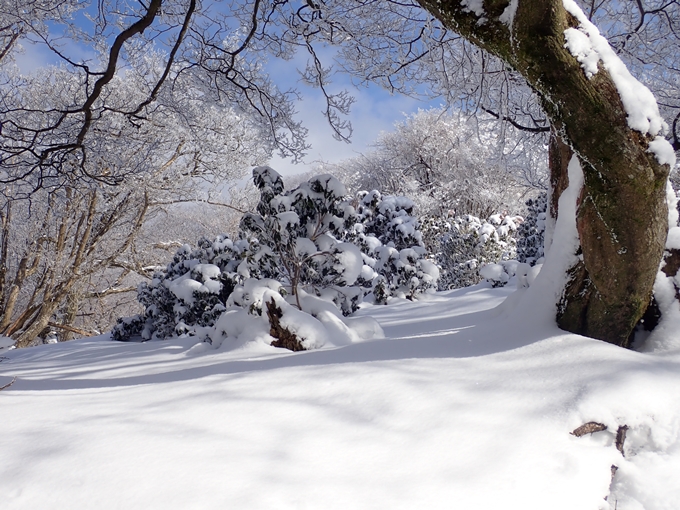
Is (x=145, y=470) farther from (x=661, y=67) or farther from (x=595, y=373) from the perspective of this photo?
(x=661, y=67)

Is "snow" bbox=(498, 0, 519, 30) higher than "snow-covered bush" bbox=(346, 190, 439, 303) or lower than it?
higher

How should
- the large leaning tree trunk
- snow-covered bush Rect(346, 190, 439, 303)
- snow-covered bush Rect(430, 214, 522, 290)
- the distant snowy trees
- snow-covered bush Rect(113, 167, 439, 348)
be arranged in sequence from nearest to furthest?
1. the large leaning tree trunk
2. snow-covered bush Rect(113, 167, 439, 348)
3. snow-covered bush Rect(346, 190, 439, 303)
4. snow-covered bush Rect(430, 214, 522, 290)
5. the distant snowy trees

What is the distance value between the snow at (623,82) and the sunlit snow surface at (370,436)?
1.03 metres


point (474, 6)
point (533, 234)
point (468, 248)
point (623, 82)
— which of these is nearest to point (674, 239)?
point (623, 82)

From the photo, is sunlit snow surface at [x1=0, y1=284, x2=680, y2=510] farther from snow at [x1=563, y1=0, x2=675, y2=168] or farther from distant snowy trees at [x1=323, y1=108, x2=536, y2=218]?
distant snowy trees at [x1=323, y1=108, x2=536, y2=218]

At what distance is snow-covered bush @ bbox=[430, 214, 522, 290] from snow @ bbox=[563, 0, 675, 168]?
9029 mm

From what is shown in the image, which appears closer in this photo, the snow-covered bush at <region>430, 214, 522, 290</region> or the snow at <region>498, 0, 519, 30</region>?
the snow at <region>498, 0, 519, 30</region>

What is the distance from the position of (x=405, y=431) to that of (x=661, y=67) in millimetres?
7159

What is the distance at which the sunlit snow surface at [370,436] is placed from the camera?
4.14 ft

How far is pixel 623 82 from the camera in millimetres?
2084

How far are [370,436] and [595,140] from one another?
5.36 ft

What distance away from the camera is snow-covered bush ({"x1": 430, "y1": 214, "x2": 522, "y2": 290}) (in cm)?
1109

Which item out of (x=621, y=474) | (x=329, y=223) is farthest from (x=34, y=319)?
(x=621, y=474)

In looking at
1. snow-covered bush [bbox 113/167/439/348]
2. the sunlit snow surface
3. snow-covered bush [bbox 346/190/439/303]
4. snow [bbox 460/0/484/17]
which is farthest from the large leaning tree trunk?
snow-covered bush [bbox 346/190/439/303]
